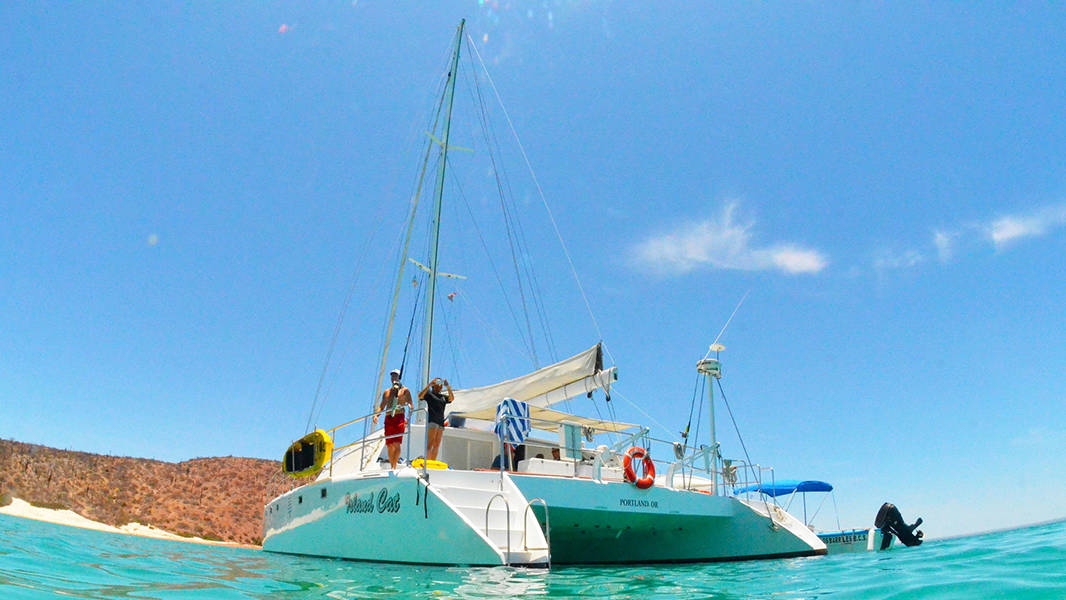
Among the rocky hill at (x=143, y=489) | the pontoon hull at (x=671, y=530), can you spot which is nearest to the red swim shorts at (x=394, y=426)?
the pontoon hull at (x=671, y=530)

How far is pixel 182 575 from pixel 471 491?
2.97 m

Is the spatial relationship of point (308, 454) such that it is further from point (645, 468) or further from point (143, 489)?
point (143, 489)

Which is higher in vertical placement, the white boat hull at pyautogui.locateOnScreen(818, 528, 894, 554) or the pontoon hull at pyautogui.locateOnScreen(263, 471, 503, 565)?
the pontoon hull at pyautogui.locateOnScreen(263, 471, 503, 565)

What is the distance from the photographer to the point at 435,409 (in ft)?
30.0

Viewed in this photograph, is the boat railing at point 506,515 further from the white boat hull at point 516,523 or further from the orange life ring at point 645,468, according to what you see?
the orange life ring at point 645,468

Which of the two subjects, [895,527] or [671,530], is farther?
[895,527]

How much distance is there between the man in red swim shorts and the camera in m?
8.23

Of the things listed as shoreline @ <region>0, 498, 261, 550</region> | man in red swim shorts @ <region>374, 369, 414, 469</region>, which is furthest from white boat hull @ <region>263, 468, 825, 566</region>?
shoreline @ <region>0, 498, 261, 550</region>

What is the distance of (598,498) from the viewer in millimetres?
8555

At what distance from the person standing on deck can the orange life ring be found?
275 centimetres

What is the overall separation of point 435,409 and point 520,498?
2.24 m

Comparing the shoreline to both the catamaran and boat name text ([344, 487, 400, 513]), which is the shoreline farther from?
boat name text ([344, 487, 400, 513])

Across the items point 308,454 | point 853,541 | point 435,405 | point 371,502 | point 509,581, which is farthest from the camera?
point 853,541

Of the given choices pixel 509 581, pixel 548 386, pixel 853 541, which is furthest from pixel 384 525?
pixel 853 541
